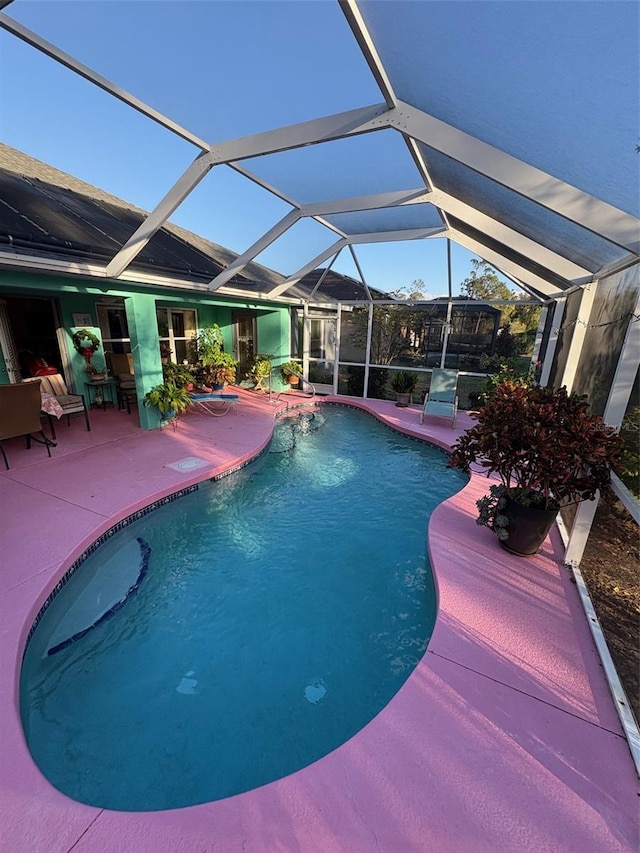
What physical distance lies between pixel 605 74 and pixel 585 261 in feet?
11.3

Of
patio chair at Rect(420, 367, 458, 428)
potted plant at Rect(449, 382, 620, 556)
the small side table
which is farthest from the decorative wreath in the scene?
potted plant at Rect(449, 382, 620, 556)

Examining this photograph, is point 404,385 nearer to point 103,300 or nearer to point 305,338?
point 305,338

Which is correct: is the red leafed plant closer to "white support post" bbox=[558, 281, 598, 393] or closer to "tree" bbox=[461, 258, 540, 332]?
"white support post" bbox=[558, 281, 598, 393]

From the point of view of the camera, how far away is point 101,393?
8.67m

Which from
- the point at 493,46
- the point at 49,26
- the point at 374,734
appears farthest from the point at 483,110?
the point at 374,734

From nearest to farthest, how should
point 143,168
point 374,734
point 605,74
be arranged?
1. point 605,74
2. point 374,734
3. point 143,168

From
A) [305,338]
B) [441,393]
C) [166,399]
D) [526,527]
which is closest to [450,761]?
[526,527]

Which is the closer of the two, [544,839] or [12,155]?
[544,839]

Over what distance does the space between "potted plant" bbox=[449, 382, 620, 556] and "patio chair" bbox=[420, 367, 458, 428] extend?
4788 mm

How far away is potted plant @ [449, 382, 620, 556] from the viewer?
10.2ft

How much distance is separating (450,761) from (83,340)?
9015mm

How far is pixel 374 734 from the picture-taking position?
6.70 ft

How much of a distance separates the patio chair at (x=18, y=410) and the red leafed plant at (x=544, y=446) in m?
5.98

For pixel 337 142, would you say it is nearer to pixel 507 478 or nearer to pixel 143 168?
pixel 143 168
